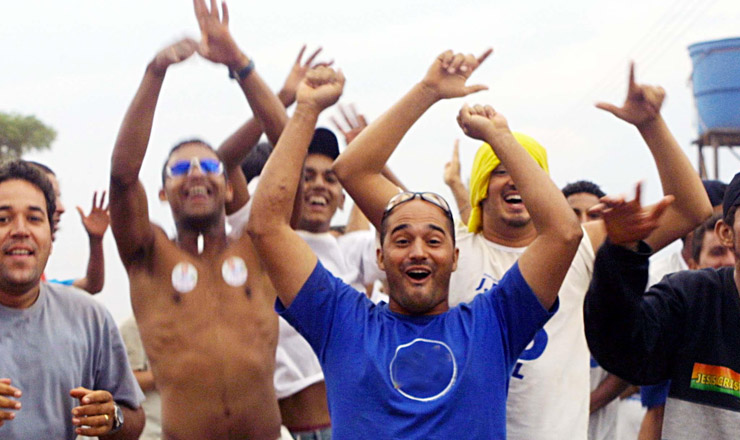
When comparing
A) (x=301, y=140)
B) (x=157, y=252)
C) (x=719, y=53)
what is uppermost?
(x=719, y=53)

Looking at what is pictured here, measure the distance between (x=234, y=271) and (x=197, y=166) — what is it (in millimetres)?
566

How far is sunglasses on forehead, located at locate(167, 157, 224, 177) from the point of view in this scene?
4.80 m

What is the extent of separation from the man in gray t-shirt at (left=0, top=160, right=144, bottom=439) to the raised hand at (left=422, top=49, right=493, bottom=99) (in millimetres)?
1741

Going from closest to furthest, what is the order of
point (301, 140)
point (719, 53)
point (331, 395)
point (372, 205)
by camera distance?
point (331, 395), point (301, 140), point (372, 205), point (719, 53)

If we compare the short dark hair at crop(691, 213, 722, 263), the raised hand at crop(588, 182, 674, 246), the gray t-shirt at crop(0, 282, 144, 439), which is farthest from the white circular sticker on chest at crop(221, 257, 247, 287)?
the short dark hair at crop(691, 213, 722, 263)

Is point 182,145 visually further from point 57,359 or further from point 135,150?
point 57,359

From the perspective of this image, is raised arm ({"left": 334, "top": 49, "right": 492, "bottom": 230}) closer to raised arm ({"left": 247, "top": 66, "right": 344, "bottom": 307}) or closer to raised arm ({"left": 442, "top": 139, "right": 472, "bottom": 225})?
raised arm ({"left": 247, "top": 66, "right": 344, "bottom": 307})

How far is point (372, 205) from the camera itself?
420 centimetres

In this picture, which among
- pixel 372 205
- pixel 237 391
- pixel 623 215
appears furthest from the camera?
pixel 237 391

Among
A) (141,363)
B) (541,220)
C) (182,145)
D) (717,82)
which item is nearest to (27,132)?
(717,82)

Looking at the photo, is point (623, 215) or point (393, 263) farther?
point (393, 263)

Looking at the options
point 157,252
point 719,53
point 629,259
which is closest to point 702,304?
point 629,259

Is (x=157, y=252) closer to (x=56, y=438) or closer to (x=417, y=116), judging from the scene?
(x=56, y=438)

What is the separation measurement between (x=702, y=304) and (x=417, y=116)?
4.77 feet
